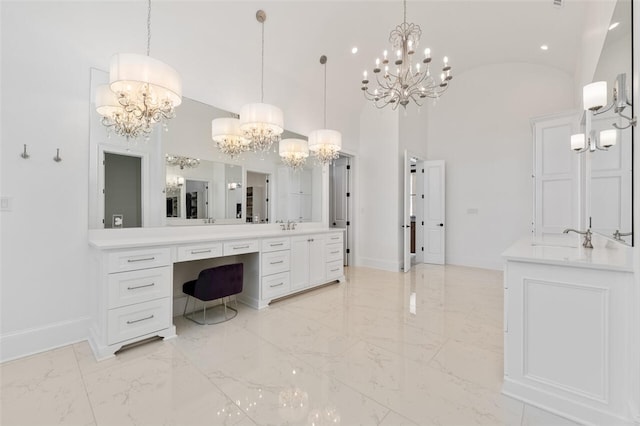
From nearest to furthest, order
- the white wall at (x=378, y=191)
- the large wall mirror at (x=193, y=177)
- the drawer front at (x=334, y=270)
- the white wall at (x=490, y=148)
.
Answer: the large wall mirror at (x=193, y=177)
the drawer front at (x=334, y=270)
the white wall at (x=490, y=148)
the white wall at (x=378, y=191)

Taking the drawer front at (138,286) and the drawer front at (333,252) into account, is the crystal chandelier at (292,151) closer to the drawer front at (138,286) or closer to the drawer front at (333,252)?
the drawer front at (333,252)

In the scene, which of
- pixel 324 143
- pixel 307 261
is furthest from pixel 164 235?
pixel 324 143

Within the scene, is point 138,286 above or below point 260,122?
below

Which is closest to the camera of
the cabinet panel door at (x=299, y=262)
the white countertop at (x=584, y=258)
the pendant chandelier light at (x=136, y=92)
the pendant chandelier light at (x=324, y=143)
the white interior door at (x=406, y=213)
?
the white countertop at (x=584, y=258)

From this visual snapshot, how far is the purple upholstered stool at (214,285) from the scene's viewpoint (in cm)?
289

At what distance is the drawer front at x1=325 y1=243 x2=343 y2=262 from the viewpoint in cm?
457

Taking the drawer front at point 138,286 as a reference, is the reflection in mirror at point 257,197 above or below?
above

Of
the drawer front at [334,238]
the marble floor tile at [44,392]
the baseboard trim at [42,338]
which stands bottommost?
the marble floor tile at [44,392]

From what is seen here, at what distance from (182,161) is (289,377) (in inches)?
105

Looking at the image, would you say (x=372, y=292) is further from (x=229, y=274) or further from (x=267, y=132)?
(x=267, y=132)

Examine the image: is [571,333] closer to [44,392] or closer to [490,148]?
[44,392]

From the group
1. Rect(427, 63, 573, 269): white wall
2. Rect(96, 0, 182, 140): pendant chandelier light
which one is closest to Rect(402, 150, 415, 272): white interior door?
Rect(427, 63, 573, 269): white wall

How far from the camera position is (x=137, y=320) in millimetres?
2480

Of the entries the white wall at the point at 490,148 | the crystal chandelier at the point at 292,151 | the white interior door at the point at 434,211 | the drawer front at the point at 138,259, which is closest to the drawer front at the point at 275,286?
the drawer front at the point at 138,259
